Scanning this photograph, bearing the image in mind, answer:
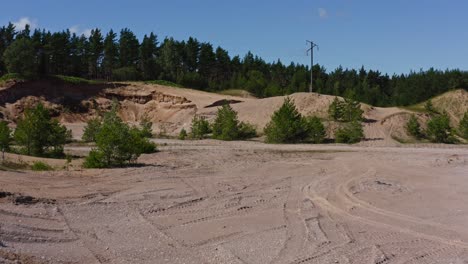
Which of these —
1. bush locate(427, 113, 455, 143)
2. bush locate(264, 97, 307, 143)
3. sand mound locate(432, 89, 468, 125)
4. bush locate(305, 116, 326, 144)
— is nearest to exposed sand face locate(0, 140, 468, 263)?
bush locate(264, 97, 307, 143)

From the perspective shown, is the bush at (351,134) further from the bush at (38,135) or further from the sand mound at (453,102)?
the sand mound at (453,102)

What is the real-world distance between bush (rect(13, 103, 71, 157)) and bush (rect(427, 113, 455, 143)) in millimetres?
29869

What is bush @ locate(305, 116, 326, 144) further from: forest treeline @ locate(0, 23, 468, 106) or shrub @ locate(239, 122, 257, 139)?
forest treeline @ locate(0, 23, 468, 106)

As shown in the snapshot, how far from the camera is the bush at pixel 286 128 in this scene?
42.2 metres

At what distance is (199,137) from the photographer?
4844 centimetres

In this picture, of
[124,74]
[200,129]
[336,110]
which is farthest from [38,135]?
[124,74]

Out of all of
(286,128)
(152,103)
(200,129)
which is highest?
(152,103)

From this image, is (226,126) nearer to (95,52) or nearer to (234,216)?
(234,216)

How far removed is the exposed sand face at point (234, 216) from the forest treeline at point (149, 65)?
154 ft

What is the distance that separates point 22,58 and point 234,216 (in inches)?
2272

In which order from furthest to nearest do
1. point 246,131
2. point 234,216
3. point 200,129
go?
point 200,129
point 246,131
point 234,216

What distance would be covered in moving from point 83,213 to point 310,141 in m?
31.4

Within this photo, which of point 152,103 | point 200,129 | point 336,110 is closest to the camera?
point 336,110

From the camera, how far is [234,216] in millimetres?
13883
